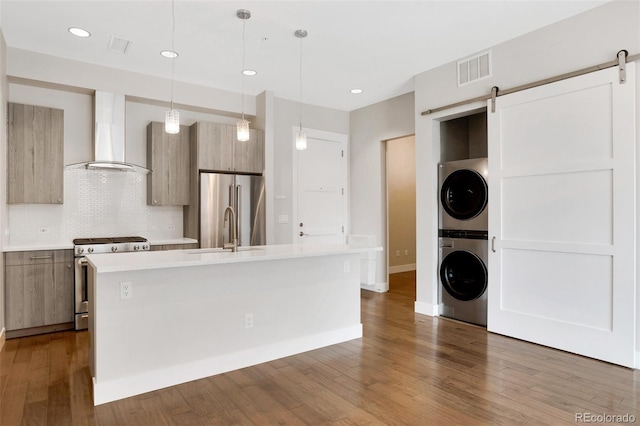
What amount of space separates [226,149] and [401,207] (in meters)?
4.27

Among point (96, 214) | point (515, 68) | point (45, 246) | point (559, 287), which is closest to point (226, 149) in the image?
point (96, 214)

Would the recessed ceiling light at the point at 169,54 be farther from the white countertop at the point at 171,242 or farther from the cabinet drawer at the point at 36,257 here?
the cabinet drawer at the point at 36,257

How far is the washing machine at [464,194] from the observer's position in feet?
13.5

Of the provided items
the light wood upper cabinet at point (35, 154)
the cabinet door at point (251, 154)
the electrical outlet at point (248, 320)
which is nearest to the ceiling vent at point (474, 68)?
the cabinet door at point (251, 154)

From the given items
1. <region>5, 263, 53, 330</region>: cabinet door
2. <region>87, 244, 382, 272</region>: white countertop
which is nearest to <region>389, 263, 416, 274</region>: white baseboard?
<region>87, 244, 382, 272</region>: white countertop

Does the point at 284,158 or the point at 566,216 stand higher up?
the point at 284,158

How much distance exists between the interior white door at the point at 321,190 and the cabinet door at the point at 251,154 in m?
0.80

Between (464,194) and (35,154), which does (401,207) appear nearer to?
(464,194)

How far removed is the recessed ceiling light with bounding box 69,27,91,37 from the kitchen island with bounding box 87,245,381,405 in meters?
2.23

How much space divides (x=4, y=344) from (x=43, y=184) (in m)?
1.65

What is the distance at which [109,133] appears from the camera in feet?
14.4

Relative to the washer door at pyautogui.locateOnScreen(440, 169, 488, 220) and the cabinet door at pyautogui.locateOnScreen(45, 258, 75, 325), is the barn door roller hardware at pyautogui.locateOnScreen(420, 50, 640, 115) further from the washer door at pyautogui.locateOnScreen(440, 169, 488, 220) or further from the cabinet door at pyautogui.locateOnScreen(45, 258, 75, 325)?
the cabinet door at pyautogui.locateOnScreen(45, 258, 75, 325)

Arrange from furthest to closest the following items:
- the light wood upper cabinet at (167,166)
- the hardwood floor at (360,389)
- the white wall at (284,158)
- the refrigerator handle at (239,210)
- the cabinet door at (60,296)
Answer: the white wall at (284,158), the refrigerator handle at (239,210), the light wood upper cabinet at (167,166), the cabinet door at (60,296), the hardwood floor at (360,389)

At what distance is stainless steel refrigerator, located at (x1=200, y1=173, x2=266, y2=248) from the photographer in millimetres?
4773
